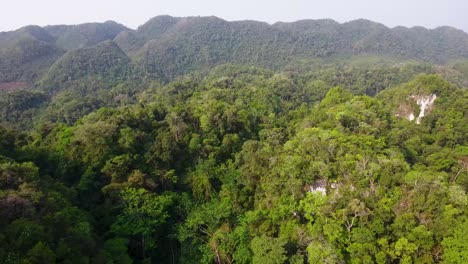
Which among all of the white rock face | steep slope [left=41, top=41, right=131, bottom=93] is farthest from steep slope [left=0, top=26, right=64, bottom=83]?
the white rock face

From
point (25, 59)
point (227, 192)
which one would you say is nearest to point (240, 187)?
point (227, 192)

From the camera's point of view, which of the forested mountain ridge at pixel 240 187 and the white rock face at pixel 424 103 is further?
the white rock face at pixel 424 103

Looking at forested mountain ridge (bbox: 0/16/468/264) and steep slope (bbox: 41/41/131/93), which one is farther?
steep slope (bbox: 41/41/131/93)

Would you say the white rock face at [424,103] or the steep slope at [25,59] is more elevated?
the steep slope at [25,59]

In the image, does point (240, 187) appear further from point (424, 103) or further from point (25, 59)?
point (25, 59)

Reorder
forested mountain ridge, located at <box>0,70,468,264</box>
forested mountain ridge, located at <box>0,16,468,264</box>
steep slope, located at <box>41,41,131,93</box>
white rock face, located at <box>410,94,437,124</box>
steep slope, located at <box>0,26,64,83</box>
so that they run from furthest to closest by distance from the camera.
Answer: steep slope, located at <box>0,26,64,83</box> < steep slope, located at <box>41,41,131,93</box> < white rock face, located at <box>410,94,437,124</box> < forested mountain ridge, located at <box>0,16,468,264</box> < forested mountain ridge, located at <box>0,70,468,264</box>

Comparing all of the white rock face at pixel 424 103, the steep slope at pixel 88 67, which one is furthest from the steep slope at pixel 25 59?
the white rock face at pixel 424 103

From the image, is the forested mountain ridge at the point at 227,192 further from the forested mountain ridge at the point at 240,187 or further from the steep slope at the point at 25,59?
the steep slope at the point at 25,59

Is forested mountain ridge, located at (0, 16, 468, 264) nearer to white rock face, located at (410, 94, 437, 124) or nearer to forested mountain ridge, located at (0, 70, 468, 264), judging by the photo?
forested mountain ridge, located at (0, 70, 468, 264)

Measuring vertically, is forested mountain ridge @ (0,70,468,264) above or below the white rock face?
above

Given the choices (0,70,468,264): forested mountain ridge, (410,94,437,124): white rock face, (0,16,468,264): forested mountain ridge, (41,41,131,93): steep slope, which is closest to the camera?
(0,70,468,264): forested mountain ridge

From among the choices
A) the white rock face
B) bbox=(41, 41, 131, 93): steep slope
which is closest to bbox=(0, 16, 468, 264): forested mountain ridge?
the white rock face
